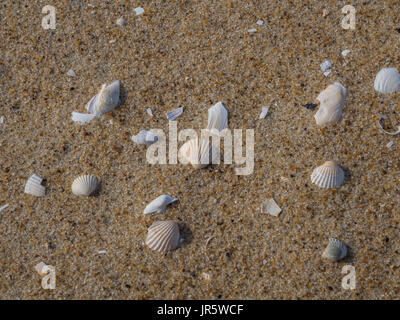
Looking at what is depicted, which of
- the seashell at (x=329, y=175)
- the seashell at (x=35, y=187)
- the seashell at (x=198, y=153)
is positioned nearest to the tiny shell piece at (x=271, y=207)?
the seashell at (x=329, y=175)

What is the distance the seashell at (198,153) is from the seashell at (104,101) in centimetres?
51

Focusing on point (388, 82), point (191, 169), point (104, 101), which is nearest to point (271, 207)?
point (191, 169)

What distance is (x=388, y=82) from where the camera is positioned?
82.2 inches

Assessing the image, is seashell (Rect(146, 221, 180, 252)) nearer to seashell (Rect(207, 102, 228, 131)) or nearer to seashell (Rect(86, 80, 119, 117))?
seashell (Rect(207, 102, 228, 131))

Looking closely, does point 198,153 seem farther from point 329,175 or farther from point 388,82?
point 388,82

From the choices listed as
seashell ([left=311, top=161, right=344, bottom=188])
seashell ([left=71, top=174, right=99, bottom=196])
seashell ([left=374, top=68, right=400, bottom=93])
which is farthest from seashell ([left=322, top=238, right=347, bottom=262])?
seashell ([left=71, top=174, right=99, bottom=196])

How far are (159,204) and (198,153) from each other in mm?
358

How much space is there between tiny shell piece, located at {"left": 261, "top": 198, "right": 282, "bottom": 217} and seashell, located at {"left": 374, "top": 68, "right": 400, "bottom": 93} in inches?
36.5

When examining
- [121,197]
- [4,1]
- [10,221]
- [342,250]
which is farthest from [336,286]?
[4,1]

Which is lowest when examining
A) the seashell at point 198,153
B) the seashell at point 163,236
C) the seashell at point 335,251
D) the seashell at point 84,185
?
the seashell at point 335,251

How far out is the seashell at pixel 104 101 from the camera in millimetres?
2137

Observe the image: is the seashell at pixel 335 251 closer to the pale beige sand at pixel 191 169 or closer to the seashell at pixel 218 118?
the pale beige sand at pixel 191 169

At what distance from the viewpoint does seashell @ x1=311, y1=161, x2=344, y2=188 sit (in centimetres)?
193

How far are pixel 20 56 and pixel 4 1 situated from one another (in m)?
0.47
